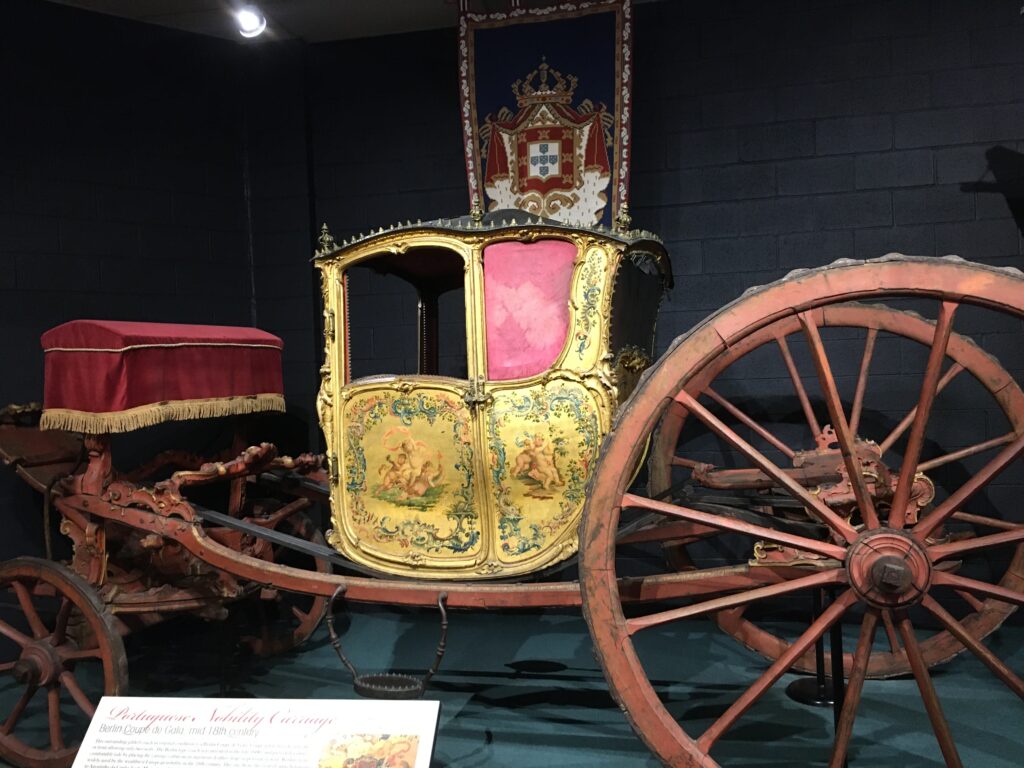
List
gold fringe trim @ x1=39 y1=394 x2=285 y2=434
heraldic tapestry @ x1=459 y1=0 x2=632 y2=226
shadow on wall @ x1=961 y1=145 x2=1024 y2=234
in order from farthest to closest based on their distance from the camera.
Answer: heraldic tapestry @ x1=459 y1=0 x2=632 y2=226 < shadow on wall @ x1=961 y1=145 x2=1024 y2=234 < gold fringe trim @ x1=39 y1=394 x2=285 y2=434

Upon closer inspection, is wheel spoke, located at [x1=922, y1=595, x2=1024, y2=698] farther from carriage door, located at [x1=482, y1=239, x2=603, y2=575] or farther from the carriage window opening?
the carriage window opening

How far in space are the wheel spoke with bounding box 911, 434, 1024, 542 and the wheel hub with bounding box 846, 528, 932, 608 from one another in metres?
0.05

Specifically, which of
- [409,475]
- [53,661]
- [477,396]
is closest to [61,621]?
[53,661]

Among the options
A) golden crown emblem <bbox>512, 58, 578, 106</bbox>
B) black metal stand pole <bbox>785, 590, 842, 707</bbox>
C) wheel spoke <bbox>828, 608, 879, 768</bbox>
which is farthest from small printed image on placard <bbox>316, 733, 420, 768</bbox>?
golden crown emblem <bbox>512, 58, 578, 106</bbox>

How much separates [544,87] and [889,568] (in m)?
2.98

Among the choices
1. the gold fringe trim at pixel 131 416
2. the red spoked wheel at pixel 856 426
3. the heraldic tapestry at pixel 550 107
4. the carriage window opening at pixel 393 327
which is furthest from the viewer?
the carriage window opening at pixel 393 327

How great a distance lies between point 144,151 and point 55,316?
99 cm

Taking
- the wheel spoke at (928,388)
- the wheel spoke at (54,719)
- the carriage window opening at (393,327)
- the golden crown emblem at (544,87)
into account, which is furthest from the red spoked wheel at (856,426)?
the wheel spoke at (54,719)

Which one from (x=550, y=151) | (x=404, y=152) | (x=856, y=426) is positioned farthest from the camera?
(x=404, y=152)

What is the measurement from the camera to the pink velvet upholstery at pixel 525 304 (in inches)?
109

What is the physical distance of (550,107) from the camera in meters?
4.16

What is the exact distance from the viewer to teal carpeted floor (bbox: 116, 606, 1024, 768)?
2.85m

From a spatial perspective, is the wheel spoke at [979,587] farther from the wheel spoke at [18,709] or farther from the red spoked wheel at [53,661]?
the wheel spoke at [18,709]

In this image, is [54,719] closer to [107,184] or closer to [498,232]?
[498,232]
